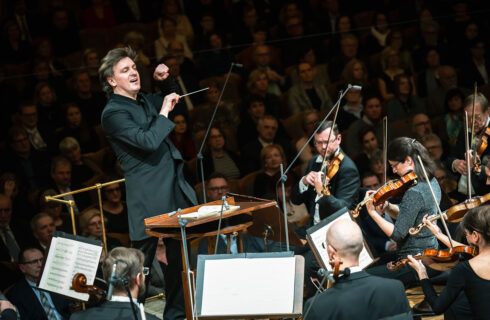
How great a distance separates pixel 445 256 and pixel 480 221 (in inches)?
18.5

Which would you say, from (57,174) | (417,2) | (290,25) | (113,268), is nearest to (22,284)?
(57,174)

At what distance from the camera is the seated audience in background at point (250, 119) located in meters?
6.61

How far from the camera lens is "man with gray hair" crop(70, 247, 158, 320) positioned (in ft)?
9.23

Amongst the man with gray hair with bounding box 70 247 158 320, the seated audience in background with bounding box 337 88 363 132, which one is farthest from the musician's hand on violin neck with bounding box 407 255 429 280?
the seated audience in background with bounding box 337 88 363 132

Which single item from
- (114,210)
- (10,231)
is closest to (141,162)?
(114,210)

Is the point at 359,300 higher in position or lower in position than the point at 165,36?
lower

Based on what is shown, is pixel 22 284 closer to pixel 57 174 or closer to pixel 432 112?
pixel 57 174

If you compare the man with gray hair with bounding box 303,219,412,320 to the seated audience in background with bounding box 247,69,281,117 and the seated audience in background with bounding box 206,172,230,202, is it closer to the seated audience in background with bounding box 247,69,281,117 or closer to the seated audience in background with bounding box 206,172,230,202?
the seated audience in background with bounding box 206,172,230,202

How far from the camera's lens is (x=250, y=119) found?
262 inches

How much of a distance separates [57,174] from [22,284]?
1469 mm

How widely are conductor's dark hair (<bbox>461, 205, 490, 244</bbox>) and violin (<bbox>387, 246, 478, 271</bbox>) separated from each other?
27cm

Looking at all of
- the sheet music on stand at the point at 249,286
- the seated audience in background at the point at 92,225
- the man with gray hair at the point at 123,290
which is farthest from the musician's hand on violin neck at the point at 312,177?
the seated audience in background at the point at 92,225

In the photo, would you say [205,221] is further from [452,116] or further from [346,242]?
[452,116]

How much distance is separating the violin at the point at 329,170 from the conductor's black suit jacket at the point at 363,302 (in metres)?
1.47
